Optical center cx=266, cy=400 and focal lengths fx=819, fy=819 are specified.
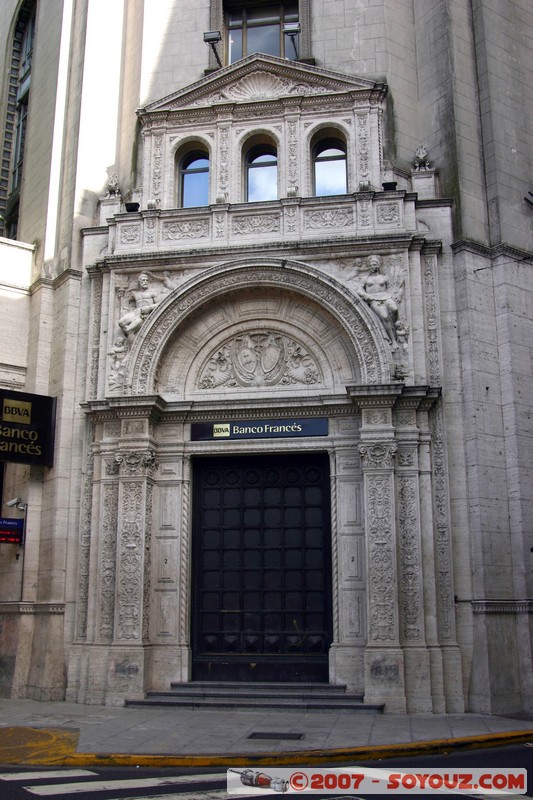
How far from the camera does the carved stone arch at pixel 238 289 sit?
18859mm

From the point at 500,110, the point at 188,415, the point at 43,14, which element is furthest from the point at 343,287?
the point at 43,14

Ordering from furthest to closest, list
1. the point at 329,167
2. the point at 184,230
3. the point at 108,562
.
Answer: the point at 329,167
the point at 184,230
the point at 108,562

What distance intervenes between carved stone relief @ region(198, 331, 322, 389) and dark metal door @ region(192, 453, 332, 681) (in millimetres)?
1840

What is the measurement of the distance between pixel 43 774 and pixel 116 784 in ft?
4.50

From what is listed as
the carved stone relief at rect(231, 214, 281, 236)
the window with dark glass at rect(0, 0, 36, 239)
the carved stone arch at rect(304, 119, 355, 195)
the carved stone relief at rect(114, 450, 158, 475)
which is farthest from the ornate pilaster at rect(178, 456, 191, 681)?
the window with dark glass at rect(0, 0, 36, 239)

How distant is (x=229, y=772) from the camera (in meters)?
11.0

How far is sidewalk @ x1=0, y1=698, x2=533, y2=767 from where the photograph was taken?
12.1m

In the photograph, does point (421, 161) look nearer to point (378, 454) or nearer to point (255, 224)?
point (255, 224)

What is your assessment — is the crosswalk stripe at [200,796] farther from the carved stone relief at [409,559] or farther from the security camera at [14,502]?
the security camera at [14,502]

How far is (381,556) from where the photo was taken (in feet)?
56.9

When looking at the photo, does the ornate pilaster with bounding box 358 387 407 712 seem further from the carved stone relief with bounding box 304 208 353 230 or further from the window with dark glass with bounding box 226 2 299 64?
the window with dark glass with bounding box 226 2 299 64

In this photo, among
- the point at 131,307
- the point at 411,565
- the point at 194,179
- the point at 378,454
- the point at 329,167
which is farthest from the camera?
the point at 194,179

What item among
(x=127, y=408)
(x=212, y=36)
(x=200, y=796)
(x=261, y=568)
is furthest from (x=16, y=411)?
(x=200, y=796)

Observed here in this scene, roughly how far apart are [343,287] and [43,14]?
46.1ft
